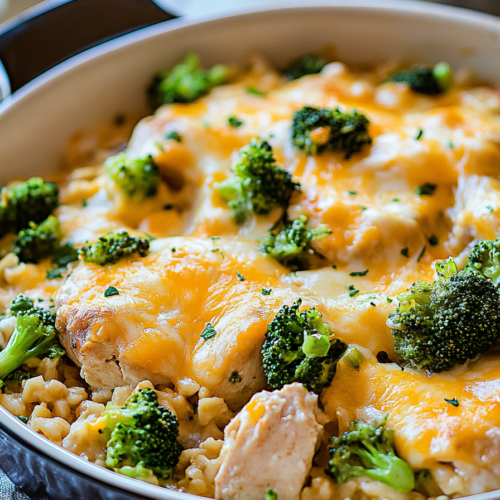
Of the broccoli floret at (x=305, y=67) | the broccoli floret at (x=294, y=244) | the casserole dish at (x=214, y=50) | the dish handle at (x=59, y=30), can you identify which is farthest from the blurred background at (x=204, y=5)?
the broccoli floret at (x=294, y=244)

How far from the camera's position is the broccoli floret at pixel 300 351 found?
274 cm

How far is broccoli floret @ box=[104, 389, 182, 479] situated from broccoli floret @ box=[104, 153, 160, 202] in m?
1.45

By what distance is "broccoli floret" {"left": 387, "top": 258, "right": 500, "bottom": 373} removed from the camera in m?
2.75

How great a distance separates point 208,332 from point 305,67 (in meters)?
2.76

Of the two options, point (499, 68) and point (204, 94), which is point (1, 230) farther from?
point (499, 68)

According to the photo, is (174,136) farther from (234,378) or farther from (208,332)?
(234,378)

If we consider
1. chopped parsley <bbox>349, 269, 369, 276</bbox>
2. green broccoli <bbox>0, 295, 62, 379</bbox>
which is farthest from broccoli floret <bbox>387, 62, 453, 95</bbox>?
green broccoli <bbox>0, 295, 62, 379</bbox>

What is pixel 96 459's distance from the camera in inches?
109

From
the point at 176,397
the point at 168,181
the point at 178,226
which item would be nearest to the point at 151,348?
the point at 176,397

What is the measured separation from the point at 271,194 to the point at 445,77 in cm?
198

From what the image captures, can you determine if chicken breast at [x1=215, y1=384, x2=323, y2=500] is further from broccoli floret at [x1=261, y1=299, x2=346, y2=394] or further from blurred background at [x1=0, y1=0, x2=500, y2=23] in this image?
blurred background at [x1=0, y1=0, x2=500, y2=23]

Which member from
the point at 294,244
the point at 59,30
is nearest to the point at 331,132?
the point at 294,244

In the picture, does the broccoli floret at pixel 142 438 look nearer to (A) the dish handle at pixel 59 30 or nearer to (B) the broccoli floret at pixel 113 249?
(B) the broccoli floret at pixel 113 249

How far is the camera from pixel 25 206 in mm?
3902
